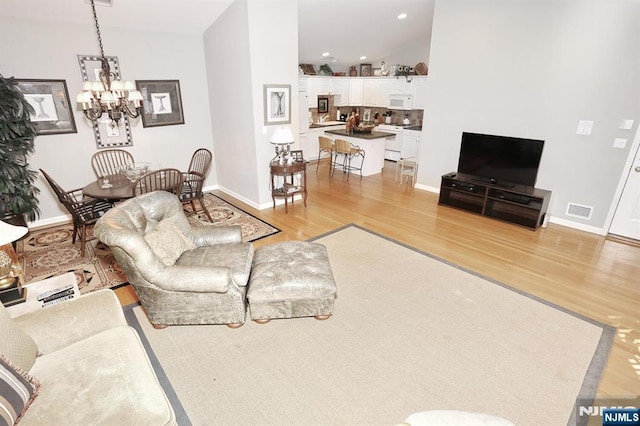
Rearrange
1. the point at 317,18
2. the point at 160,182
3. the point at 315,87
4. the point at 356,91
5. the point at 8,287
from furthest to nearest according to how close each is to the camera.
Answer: the point at 356,91 < the point at 315,87 < the point at 317,18 < the point at 160,182 < the point at 8,287

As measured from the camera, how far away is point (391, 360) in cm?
231

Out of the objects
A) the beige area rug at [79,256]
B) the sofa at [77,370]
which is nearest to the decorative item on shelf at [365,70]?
the beige area rug at [79,256]

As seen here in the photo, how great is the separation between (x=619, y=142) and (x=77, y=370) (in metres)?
5.62

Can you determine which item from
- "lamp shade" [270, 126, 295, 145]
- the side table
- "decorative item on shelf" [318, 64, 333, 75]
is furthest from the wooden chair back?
A: "decorative item on shelf" [318, 64, 333, 75]

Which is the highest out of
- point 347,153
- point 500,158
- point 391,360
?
point 500,158

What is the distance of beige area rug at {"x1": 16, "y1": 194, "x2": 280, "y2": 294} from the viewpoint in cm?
328

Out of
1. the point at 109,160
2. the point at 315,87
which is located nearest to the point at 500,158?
the point at 315,87

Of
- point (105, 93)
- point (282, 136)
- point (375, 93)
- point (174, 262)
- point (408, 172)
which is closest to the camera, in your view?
point (174, 262)

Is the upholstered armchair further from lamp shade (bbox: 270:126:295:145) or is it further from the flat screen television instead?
the flat screen television

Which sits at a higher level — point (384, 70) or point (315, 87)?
point (384, 70)

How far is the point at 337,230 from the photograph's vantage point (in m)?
4.40

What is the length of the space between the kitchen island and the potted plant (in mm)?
5190

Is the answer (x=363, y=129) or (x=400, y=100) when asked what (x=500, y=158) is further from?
(x=400, y=100)

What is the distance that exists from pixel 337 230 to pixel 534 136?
121 inches
